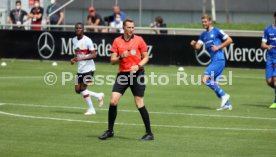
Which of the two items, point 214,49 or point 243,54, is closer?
point 214,49

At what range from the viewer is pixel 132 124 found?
1694 cm

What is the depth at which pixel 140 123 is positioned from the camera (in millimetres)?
17109

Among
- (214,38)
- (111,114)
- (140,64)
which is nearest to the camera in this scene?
(140,64)

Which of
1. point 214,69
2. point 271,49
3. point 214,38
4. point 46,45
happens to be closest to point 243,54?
point 46,45

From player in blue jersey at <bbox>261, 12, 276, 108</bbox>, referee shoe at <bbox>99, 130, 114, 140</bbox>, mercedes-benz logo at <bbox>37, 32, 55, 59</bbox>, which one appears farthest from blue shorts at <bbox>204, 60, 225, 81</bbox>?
mercedes-benz logo at <bbox>37, 32, 55, 59</bbox>

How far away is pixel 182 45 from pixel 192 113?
14.0 m

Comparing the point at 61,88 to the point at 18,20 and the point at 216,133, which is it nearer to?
the point at 216,133

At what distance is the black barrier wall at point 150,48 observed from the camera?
32.1 meters

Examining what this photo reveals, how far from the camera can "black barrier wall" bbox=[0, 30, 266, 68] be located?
3212 centimetres

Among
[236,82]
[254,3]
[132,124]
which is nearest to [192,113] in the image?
[132,124]

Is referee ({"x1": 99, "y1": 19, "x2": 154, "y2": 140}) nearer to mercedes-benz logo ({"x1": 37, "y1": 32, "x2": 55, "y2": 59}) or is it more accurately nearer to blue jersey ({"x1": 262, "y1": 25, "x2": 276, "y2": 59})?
blue jersey ({"x1": 262, "y1": 25, "x2": 276, "y2": 59})

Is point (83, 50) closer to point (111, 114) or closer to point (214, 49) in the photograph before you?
point (214, 49)

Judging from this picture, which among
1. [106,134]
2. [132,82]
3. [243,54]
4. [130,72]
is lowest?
[106,134]

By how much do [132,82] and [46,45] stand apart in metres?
20.0
